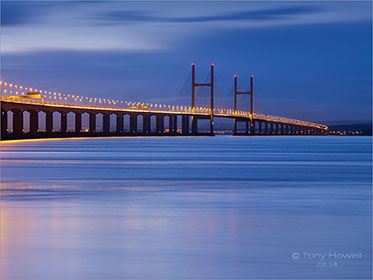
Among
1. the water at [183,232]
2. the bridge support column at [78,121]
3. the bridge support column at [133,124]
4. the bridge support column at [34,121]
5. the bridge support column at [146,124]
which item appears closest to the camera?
the water at [183,232]

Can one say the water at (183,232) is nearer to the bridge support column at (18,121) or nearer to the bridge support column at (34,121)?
the bridge support column at (18,121)

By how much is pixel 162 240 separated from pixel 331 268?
2.77 meters

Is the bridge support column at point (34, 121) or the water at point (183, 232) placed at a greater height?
the bridge support column at point (34, 121)

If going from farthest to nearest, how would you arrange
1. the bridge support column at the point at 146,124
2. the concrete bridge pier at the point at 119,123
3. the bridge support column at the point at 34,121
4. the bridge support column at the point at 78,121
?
the bridge support column at the point at 146,124, the concrete bridge pier at the point at 119,123, the bridge support column at the point at 78,121, the bridge support column at the point at 34,121

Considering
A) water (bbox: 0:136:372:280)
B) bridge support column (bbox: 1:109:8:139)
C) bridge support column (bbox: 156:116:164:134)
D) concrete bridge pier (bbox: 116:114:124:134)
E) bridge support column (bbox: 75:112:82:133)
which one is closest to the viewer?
water (bbox: 0:136:372:280)

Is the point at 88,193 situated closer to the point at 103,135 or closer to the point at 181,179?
the point at 181,179

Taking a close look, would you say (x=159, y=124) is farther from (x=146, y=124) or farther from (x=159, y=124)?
(x=146, y=124)

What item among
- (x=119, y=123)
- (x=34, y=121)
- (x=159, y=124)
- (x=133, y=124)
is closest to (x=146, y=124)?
(x=159, y=124)

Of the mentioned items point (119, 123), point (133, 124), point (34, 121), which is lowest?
point (133, 124)

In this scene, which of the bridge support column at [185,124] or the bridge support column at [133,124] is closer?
the bridge support column at [133,124]

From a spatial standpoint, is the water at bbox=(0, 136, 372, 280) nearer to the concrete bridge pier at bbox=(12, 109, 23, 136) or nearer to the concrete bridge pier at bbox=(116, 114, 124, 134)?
the concrete bridge pier at bbox=(12, 109, 23, 136)

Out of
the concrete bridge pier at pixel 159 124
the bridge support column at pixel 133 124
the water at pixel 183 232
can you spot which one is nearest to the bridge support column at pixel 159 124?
the concrete bridge pier at pixel 159 124

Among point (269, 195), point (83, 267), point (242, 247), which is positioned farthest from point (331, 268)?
point (269, 195)

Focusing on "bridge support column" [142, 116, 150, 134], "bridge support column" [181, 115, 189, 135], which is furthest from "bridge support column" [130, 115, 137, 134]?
"bridge support column" [181, 115, 189, 135]
